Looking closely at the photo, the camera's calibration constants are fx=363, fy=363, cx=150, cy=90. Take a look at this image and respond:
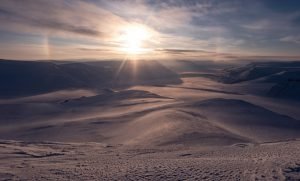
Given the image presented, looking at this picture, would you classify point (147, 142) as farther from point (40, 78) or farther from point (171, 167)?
point (40, 78)

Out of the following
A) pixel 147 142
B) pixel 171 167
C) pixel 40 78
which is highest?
pixel 171 167

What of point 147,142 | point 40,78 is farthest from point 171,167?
point 40,78

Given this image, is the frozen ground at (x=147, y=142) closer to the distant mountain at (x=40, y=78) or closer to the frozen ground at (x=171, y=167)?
the frozen ground at (x=171, y=167)

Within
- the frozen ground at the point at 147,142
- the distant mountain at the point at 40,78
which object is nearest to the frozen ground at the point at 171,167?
the frozen ground at the point at 147,142

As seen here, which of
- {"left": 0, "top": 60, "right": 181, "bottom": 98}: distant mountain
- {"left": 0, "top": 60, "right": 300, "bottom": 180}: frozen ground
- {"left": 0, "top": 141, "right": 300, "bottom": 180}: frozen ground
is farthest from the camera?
{"left": 0, "top": 60, "right": 181, "bottom": 98}: distant mountain

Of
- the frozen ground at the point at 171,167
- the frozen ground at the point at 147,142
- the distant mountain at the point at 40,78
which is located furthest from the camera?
the distant mountain at the point at 40,78

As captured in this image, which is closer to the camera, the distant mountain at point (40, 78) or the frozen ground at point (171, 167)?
the frozen ground at point (171, 167)

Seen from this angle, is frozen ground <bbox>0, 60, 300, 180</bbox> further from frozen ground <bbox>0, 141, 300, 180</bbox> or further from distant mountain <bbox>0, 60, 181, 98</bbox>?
distant mountain <bbox>0, 60, 181, 98</bbox>

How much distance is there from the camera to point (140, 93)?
3472 cm

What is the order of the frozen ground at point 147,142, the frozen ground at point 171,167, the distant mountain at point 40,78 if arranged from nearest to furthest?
the frozen ground at point 171,167, the frozen ground at point 147,142, the distant mountain at point 40,78

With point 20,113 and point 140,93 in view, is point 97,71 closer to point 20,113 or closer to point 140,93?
point 140,93

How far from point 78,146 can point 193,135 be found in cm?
470

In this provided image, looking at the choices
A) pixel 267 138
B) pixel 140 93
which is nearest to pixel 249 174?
pixel 267 138

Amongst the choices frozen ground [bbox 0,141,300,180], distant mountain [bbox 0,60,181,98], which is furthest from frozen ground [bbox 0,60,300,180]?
distant mountain [bbox 0,60,181,98]
